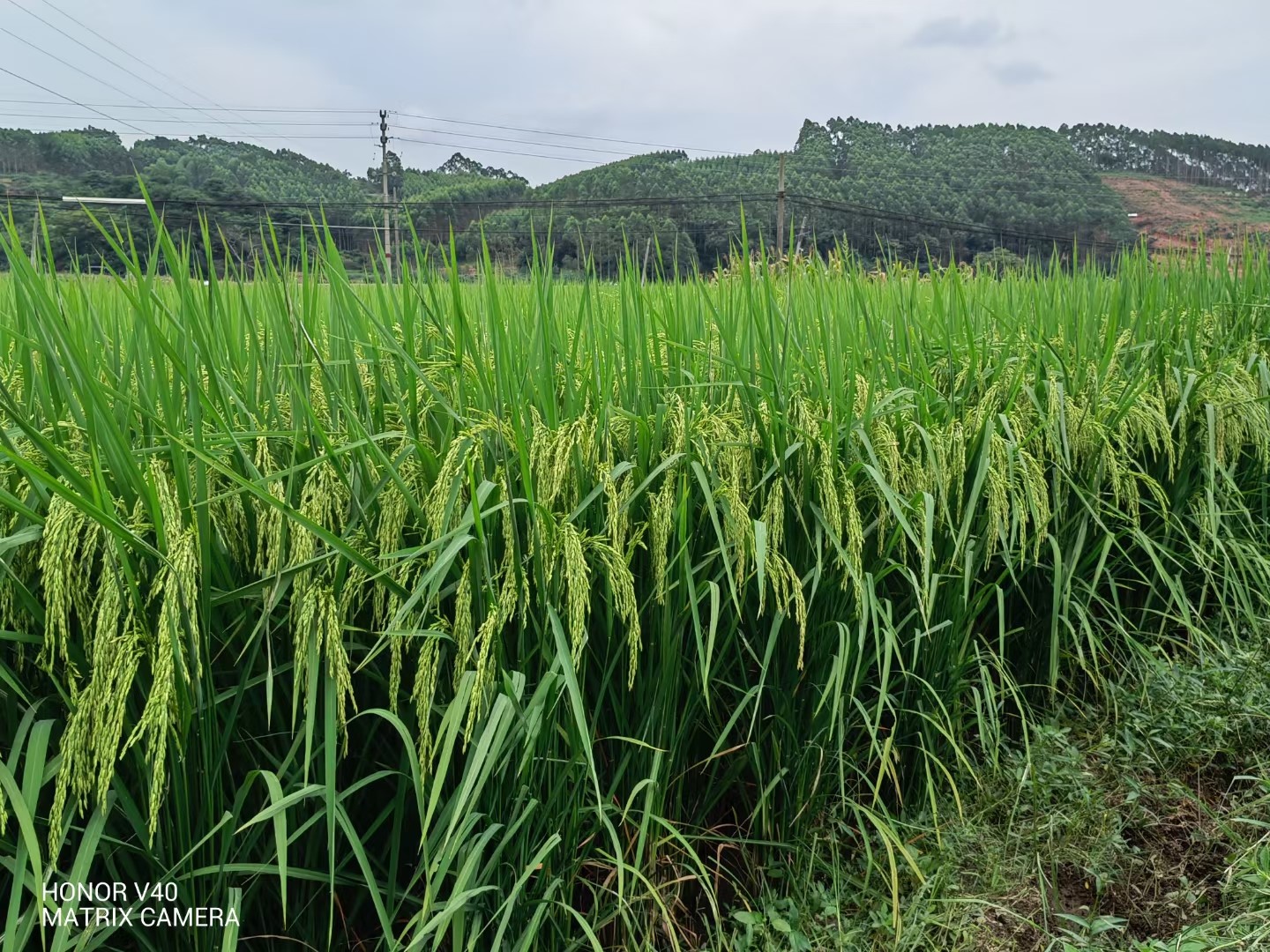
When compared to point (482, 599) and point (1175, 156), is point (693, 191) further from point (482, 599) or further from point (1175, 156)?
point (482, 599)

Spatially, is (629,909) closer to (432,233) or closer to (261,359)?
(261,359)

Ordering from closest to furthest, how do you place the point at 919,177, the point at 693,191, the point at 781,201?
the point at 693,191 < the point at 919,177 < the point at 781,201

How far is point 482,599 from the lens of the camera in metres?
1.44

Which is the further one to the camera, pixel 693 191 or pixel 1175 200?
pixel 693 191

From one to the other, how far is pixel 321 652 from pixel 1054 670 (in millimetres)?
2004

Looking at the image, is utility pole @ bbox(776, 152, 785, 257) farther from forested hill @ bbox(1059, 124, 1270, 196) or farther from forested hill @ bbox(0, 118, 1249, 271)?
forested hill @ bbox(1059, 124, 1270, 196)

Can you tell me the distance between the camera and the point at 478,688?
1203 millimetres

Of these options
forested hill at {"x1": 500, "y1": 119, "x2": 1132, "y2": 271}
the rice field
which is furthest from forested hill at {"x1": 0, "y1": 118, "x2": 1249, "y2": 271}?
the rice field

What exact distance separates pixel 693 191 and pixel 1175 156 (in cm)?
978

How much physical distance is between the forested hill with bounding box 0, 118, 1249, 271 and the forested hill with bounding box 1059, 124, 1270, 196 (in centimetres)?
6

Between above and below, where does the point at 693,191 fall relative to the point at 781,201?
below

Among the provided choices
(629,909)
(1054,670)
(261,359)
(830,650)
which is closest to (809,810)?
(830,650)

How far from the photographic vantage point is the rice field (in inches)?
49.3

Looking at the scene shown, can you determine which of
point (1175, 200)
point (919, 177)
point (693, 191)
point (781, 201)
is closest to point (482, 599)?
point (693, 191)
